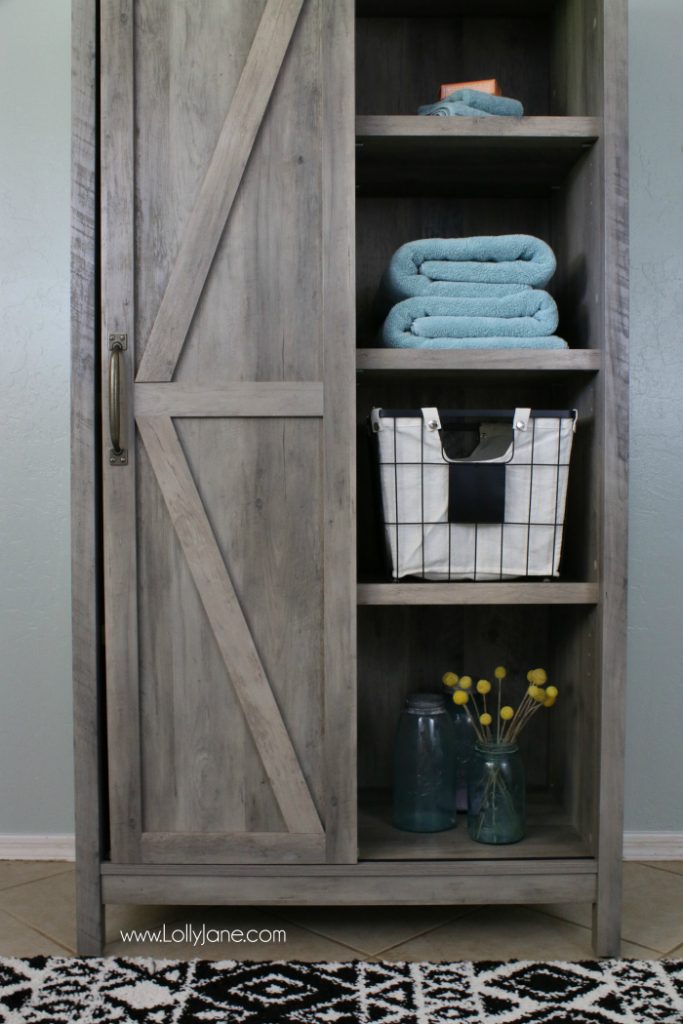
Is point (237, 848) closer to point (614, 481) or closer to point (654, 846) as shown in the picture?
point (614, 481)

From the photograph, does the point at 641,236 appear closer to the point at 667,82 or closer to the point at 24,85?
the point at 667,82

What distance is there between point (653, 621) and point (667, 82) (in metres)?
1.29

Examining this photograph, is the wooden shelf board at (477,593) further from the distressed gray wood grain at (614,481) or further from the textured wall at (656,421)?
the textured wall at (656,421)

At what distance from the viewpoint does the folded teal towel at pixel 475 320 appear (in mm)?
1992

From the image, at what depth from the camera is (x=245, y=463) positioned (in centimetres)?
193

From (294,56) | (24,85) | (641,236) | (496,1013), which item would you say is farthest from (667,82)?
(496,1013)

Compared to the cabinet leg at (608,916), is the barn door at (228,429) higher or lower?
higher

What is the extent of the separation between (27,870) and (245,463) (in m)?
1.18

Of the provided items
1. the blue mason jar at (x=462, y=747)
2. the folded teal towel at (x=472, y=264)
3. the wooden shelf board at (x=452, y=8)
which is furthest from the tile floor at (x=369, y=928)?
the wooden shelf board at (x=452, y=8)

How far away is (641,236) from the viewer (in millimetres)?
2441

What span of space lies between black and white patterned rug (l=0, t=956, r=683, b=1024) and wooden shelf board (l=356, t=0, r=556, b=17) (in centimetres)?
200

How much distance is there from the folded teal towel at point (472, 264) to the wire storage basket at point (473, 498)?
0.84 ft

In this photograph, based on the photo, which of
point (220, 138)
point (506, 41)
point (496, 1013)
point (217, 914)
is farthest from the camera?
point (506, 41)

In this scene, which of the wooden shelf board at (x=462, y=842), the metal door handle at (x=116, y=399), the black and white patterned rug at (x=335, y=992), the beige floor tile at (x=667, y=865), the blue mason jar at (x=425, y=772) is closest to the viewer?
the black and white patterned rug at (x=335, y=992)
